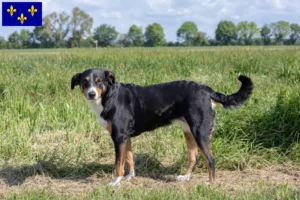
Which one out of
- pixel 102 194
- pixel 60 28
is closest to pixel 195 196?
pixel 102 194

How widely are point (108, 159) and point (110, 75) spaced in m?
1.64

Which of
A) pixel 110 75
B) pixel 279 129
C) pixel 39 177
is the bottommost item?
pixel 39 177

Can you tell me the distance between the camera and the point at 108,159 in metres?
6.59

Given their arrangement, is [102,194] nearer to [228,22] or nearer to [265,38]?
[265,38]

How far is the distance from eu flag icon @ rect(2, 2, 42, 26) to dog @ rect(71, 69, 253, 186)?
37.6 feet

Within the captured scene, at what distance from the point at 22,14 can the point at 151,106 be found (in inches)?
481

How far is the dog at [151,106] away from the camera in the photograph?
17.8 feet

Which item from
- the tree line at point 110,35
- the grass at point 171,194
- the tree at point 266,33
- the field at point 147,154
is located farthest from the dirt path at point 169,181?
the tree at point 266,33

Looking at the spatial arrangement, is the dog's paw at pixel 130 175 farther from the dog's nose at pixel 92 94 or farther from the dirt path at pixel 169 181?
the dog's nose at pixel 92 94

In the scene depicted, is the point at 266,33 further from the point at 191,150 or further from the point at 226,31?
the point at 191,150

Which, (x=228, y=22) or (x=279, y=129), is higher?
(x=228, y=22)

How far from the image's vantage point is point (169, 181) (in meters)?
5.79

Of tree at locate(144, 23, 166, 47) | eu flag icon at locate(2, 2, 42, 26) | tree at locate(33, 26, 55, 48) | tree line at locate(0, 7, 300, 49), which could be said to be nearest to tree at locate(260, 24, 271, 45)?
tree line at locate(0, 7, 300, 49)

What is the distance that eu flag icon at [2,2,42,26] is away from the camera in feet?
53.2
